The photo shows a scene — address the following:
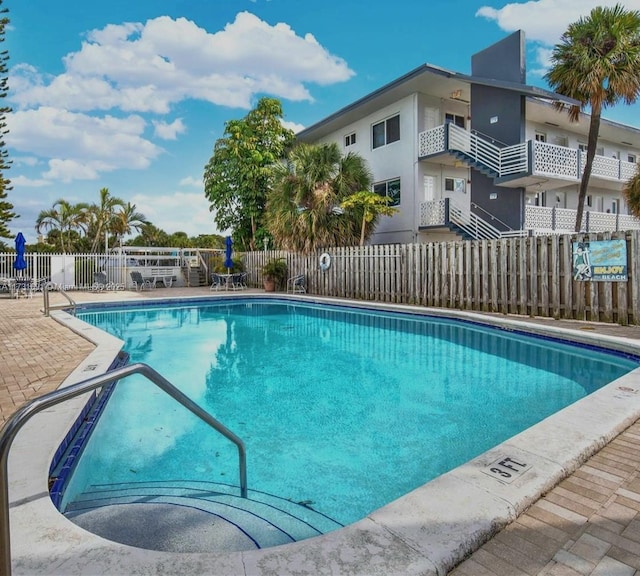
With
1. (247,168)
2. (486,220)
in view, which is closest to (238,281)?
(247,168)

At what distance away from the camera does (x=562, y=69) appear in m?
15.4

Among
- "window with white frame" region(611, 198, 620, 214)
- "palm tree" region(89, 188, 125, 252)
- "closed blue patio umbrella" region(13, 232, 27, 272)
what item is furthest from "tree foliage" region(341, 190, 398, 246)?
"palm tree" region(89, 188, 125, 252)

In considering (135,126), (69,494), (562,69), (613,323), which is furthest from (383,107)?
(69,494)

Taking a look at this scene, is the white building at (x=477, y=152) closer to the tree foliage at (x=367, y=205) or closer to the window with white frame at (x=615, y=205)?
the tree foliage at (x=367, y=205)

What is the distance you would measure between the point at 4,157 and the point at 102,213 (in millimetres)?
17721

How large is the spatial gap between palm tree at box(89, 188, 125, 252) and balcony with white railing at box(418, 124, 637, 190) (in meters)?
26.6

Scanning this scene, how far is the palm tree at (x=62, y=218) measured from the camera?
34.1 metres

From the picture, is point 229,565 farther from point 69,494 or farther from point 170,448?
point 170,448

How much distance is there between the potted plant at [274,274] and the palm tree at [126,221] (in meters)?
21.6

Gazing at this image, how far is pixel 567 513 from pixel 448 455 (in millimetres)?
1777

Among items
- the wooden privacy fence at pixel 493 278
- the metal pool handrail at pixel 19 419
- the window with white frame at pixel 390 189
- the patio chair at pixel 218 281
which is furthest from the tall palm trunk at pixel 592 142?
the metal pool handrail at pixel 19 419

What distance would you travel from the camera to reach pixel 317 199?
54.9ft

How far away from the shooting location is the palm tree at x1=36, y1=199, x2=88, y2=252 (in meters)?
34.1

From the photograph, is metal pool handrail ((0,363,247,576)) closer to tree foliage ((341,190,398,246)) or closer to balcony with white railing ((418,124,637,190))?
tree foliage ((341,190,398,246))
